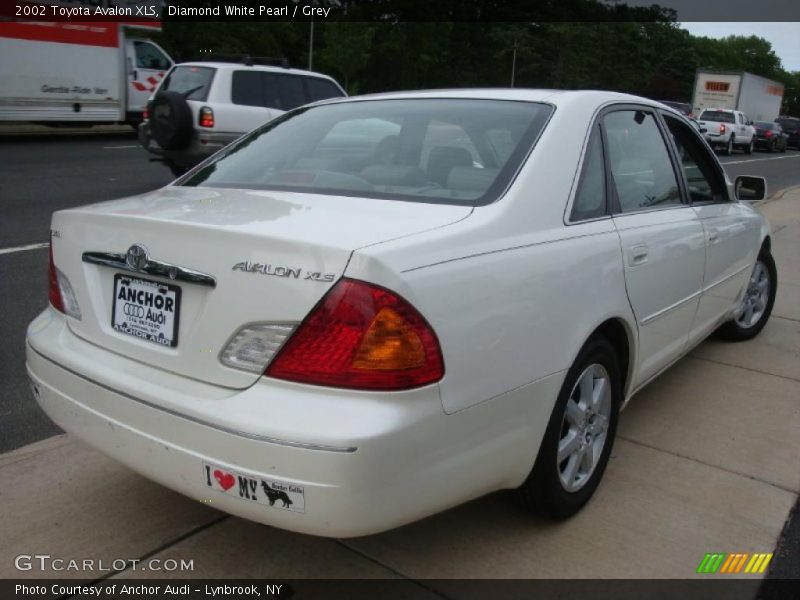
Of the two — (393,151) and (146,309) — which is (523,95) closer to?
(393,151)

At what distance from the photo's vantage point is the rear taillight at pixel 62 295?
265cm

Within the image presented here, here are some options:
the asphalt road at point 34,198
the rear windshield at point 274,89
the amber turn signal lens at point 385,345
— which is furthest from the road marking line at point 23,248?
the amber turn signal lens at point 385,345

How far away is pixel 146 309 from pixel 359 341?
0.75 m

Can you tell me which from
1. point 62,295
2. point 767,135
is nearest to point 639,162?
point 62,295

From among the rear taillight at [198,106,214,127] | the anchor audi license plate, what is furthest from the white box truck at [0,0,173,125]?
the anchor audi license plate

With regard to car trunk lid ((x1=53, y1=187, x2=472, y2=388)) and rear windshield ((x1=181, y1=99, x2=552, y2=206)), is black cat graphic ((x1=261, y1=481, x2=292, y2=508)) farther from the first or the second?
rear windshield ((x1=181, y1=99, x2=552, y2=206))

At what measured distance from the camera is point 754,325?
17.6ft

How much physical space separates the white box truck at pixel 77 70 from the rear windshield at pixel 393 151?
14.3 m

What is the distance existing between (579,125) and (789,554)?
5.83 feet

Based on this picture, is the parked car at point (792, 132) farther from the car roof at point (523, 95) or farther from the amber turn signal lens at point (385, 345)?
the amber turn signal lens at point (385, 345)

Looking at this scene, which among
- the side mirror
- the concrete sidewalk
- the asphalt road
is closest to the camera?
the concrete sidewalk

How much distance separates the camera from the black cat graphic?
6.81ft

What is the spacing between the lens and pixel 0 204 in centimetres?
874

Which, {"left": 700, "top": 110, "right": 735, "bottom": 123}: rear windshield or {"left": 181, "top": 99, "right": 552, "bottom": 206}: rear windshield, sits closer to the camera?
{"left": 181, "top": 99, "right": 552, "bottom": 206}: rear windshield
